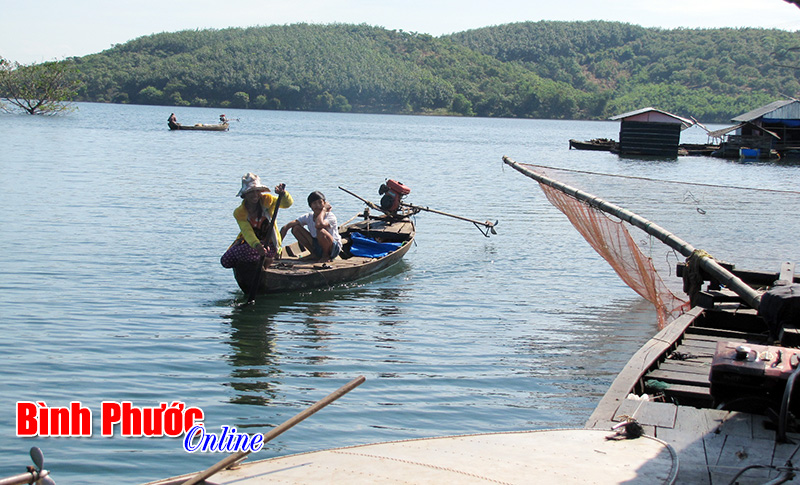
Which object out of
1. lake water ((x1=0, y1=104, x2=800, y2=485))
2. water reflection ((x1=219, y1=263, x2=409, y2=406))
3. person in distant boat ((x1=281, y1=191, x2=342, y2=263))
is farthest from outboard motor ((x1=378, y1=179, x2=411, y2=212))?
person in distant boat ((x1=281, y1=191, x2=342, y2=263))

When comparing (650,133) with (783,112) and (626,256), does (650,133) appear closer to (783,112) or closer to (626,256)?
(783,112)

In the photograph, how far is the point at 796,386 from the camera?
188 inches

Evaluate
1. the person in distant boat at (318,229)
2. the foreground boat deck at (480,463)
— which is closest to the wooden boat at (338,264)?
the person in distant boat at (318,229)

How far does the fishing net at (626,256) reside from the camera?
9867 millimetres

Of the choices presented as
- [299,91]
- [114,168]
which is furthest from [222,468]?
[299,91]

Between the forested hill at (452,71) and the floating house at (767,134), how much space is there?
62.1 metres

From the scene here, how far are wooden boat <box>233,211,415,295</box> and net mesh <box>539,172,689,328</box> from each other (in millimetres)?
3785

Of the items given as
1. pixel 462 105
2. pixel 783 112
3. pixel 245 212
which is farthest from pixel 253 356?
pixel 462 105

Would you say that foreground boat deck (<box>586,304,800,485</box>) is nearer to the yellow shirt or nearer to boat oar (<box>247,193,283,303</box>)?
the yellow shirt

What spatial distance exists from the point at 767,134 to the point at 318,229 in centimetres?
4556

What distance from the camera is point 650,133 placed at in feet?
161

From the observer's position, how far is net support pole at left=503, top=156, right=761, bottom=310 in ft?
25.2

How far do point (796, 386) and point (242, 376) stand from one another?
5591 mm

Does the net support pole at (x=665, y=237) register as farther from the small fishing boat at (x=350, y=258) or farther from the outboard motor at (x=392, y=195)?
the outboard motor at (x=392, y=195)
